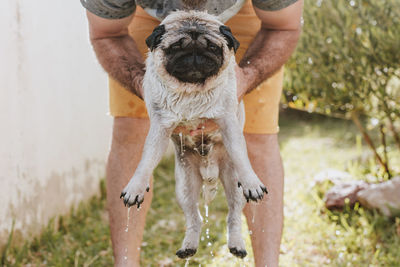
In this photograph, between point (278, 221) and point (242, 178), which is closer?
point (242, 178)

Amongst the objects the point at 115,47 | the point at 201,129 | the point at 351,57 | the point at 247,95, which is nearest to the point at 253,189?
the point at 201,129

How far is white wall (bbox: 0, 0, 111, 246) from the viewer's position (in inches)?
148

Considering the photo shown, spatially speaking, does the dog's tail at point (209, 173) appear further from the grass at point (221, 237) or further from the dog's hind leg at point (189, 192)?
the grass at point (221, 237)

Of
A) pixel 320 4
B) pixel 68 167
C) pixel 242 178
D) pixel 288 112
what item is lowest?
pixel 288 112

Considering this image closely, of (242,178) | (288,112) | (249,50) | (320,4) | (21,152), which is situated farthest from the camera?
(288,112)

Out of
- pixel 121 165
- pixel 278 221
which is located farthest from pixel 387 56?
pixel 121 165

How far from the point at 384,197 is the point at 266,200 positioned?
1786 mm

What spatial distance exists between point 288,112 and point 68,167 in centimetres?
630

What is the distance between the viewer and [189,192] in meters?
2.38

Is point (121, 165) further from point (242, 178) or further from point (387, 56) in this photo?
point (387, 56)

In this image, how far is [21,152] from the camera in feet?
12.9

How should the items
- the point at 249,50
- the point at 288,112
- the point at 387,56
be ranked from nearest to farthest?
the point at 249,50
the point at 387,56
the point at 288,112

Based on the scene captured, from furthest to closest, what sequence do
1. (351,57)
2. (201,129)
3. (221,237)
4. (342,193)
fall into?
(351,57), (342,193), (221,237), (201,129)

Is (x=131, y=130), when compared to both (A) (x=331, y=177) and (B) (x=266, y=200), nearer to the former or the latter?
(B) (x=266, y=200)
